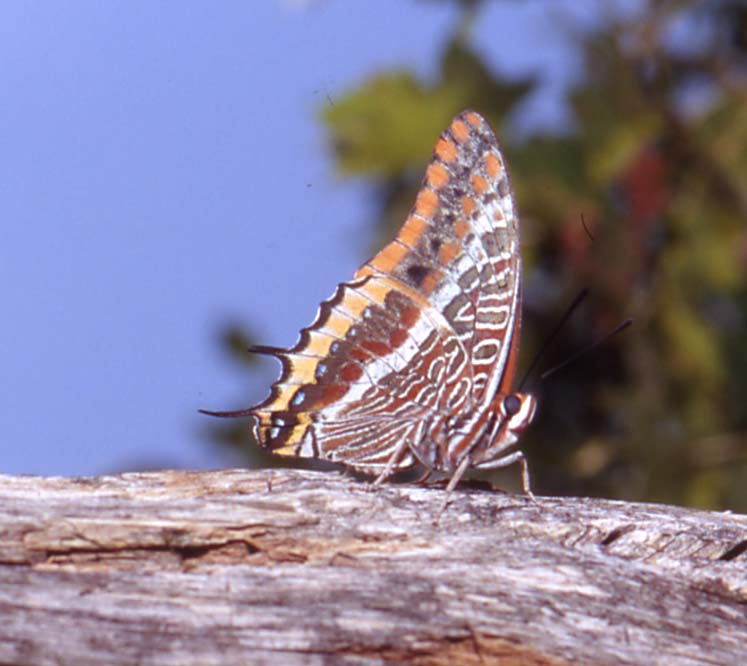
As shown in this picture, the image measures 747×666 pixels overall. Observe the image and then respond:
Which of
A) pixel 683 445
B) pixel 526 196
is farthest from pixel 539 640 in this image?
pixel 526 196

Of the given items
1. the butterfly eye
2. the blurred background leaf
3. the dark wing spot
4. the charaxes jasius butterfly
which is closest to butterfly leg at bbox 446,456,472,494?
the charaxes jasius butterfly

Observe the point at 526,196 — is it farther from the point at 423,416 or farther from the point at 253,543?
the point at 253,543

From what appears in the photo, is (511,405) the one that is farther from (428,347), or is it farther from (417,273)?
(417,273)

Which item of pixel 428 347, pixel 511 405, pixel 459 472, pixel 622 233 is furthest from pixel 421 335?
pixel 622 233

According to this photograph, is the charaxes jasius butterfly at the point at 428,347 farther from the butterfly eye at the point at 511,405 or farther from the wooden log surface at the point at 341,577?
the wooden log surface at the point at 341,577

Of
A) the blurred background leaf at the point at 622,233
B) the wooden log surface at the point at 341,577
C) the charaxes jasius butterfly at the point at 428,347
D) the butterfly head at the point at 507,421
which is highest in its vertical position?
the blurred background leaf at the point at 622,233

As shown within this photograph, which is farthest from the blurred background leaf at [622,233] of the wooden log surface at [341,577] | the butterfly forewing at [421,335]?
the wooden log surface at [341,577]
